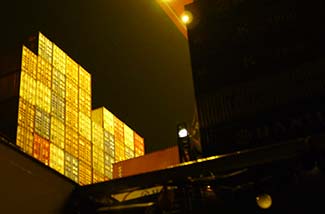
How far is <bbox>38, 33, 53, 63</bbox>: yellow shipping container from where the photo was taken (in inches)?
1154

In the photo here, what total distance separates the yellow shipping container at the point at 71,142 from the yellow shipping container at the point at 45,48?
472cm

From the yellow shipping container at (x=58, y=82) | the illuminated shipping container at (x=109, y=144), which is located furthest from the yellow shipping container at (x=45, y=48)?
the illuminated shipping container at (x=109, y=144)

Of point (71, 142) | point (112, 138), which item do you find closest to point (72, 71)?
point (71, 142)

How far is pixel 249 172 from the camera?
445 cm

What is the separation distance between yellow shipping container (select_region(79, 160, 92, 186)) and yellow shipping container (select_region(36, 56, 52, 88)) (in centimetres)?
565

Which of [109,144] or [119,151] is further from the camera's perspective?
[119,151]

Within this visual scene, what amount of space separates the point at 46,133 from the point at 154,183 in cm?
2380

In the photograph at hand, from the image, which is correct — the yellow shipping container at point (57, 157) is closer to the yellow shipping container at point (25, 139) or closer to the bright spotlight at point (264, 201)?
the yellow shipping container at point (25, 139)

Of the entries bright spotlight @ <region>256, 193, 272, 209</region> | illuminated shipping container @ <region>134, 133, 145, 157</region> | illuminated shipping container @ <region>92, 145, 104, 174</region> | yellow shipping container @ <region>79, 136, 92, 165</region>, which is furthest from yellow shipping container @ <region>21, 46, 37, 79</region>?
bright spotlight @ <region>256, 193, 272, 209</region>

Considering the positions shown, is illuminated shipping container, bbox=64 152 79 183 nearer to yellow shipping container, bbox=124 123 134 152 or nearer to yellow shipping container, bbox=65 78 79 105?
yellow shipping container, bbox=65 78 79 105

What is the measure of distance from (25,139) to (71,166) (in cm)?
492

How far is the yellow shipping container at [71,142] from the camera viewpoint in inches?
1154

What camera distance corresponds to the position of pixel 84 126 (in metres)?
31.8

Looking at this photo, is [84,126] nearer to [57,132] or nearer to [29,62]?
[57,132]
